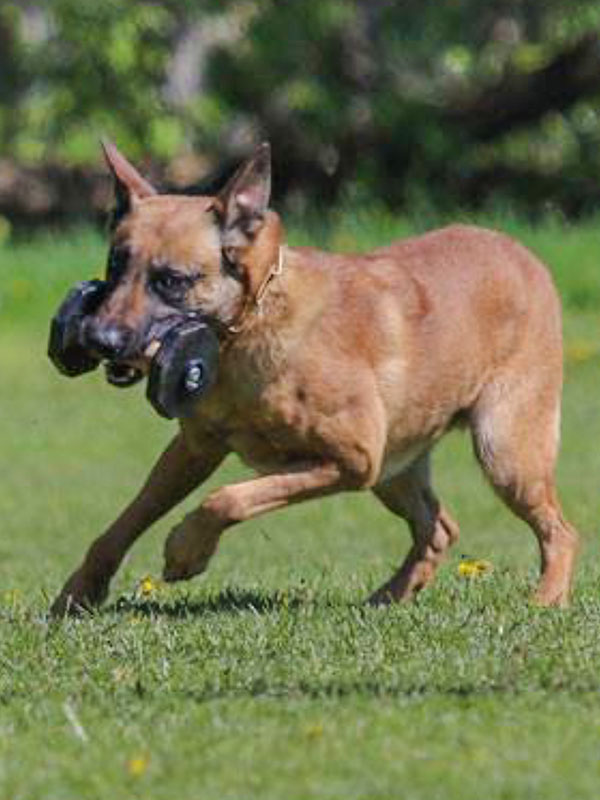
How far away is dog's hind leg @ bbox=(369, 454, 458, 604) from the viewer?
956cm

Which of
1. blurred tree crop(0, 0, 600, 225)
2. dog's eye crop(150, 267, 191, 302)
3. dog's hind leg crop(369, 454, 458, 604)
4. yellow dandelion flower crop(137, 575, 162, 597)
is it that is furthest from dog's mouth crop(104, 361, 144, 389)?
blurred tree crop(0, 0, 600, 225)

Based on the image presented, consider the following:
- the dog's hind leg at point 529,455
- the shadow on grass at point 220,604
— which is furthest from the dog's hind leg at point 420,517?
the shadow on grass at point 220,604

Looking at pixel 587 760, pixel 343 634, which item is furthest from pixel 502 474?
pixel 587 760

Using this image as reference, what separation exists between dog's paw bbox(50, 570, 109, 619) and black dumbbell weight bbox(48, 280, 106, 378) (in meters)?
0.92

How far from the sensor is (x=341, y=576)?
9.99 meters

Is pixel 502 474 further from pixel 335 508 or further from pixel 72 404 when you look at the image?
pixel 72 404

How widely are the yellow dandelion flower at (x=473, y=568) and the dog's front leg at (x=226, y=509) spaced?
129 centimetres

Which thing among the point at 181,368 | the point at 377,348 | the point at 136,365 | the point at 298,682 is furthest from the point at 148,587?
the point at 298,682

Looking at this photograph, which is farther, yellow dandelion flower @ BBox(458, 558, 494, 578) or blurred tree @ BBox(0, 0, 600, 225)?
blurred tree @ BBox(0, 0, 600, 225)

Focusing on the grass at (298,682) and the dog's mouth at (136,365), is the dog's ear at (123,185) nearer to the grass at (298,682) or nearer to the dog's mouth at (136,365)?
the dog's mouth at (136,365)

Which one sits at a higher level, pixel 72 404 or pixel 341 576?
pixel 341 576

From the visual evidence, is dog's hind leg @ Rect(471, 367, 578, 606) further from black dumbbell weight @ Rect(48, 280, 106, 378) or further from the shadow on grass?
black dumbbell weight @ Rect(48, 280, 106, 378)

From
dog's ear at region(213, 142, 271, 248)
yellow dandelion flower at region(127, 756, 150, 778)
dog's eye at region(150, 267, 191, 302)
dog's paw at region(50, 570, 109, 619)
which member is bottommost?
dog's paw at region(50, 570, 109, 619)

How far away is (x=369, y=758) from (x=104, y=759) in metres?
0.64
